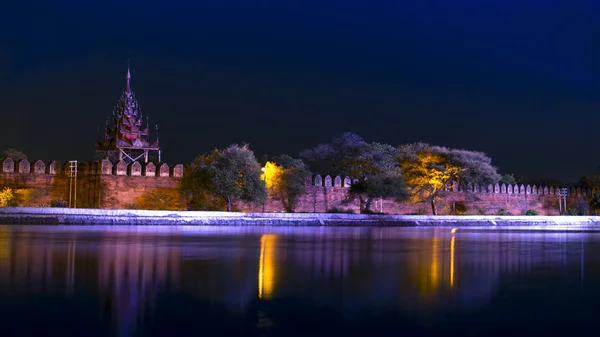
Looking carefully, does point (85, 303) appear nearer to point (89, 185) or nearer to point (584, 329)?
point (584, 329)

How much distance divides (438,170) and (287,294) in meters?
38.5

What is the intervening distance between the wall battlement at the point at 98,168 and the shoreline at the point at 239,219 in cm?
674

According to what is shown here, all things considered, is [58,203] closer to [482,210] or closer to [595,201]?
[482,210]

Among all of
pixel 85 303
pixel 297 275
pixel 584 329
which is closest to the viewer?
pixel 584 329

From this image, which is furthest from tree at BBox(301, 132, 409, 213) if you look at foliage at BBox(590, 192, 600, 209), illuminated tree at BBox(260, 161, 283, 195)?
foliage at BBox(590, 192, 600, 209)

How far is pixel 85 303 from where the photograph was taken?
6.38 m

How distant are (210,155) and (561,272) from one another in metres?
26.6

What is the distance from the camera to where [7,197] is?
103ft

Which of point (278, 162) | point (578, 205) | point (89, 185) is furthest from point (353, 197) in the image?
point (578, 205)

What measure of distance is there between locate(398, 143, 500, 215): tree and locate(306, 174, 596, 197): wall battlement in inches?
97.2

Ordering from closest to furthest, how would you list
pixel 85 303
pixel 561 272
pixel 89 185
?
1. pixel 85 303
2. pixel 561 272
3. pixel 89 185

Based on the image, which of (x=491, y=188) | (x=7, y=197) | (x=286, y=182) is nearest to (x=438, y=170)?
(x=491, y=188)

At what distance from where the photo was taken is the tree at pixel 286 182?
38.8 metres

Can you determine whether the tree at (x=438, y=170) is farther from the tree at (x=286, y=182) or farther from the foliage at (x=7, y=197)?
the foliage at (x=7, y=197)
